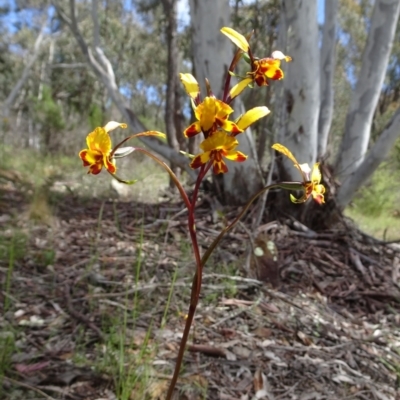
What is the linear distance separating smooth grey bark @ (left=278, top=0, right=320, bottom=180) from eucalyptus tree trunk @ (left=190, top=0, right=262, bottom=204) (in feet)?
0.87

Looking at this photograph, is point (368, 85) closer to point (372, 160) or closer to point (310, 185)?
point (372, 160)

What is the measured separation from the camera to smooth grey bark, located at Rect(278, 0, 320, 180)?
9.11ft

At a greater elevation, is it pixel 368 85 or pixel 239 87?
pixel 368 85

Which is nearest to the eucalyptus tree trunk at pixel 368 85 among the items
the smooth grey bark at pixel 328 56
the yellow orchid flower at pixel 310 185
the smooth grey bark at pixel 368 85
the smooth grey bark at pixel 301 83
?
the smooth grey bark at pixel 368 85

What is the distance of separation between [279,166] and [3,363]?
226cm

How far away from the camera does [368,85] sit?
341cm

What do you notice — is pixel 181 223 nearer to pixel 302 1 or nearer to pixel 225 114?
pixel 302 1

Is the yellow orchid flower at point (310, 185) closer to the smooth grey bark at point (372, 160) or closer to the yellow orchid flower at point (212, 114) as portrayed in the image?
the yellow orchid flower at point (212, 114)

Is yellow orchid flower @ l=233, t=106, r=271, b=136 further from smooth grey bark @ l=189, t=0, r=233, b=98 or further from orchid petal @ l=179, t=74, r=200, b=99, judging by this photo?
smooth grey bark @ l=189, t=0, r=233, b=98

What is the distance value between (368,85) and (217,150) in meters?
3.20

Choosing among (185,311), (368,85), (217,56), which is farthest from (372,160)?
(185,311)

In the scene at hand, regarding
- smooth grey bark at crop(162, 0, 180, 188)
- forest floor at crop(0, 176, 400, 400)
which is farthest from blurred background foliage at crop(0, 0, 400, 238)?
forest floor at crop(0, 176, 400, 400)

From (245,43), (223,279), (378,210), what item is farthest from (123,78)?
(245,43)

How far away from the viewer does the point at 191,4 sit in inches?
114
